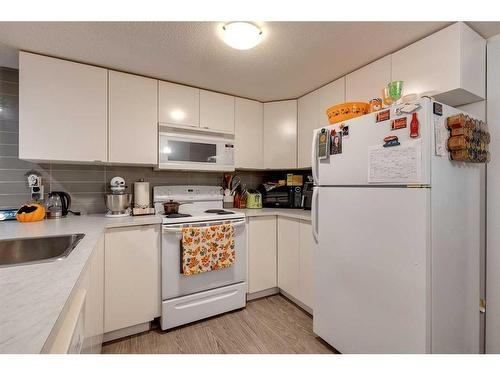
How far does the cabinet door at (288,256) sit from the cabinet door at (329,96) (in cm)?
100

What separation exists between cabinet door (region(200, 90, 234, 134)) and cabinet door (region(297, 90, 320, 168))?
71 cm

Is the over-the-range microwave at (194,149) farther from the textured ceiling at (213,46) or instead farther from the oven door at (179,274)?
the oven door at (179,274)

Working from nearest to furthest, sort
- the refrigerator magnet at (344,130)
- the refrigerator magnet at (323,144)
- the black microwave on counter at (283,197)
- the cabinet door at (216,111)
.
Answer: the refrigerator magnet at (344,130) → the refrigerator magnet at (323,144) → the cabinet door at (216,111) → the black microwave on counter at (283,197)

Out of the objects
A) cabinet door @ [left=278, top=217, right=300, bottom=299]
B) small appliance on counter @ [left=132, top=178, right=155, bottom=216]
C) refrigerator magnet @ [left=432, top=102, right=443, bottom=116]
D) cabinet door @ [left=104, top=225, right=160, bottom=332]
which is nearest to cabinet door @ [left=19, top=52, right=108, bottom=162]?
small appliance on counter @ [left=132, top=178, right=155, bottom=216]

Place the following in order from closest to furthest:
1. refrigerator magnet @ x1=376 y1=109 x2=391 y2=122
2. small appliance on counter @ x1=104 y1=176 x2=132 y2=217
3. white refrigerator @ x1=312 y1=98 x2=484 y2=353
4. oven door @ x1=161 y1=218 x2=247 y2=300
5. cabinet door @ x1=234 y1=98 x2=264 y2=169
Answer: white refrigerator @ x1=312 y1=98 x2=484 y2=353
refrigerator magnet @ x1=376 y1=109 x2=391 y2=122
oven door @ x1=161 y1=218 x2=247 y2=300
small appliance on counter @ x1=104 y1=176 x2=132 y2=217
cabinet door @ x1=234 y1=98 x2=264 y2=169

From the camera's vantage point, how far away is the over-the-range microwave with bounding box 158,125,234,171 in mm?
2117

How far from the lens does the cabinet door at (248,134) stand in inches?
98.9

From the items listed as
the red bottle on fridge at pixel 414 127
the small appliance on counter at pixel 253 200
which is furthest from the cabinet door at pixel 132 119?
the red bottle on fridge at pixel 414 127

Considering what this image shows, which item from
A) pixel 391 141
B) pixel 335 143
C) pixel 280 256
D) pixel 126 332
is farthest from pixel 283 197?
pixel 126 332

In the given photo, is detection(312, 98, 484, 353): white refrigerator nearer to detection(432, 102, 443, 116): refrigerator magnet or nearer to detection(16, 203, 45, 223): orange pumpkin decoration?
detection(432, 102, 443, 116): refrigerator magnet

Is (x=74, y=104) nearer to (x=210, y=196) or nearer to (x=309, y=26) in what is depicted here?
(x=210, y=196)

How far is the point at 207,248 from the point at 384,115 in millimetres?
1530

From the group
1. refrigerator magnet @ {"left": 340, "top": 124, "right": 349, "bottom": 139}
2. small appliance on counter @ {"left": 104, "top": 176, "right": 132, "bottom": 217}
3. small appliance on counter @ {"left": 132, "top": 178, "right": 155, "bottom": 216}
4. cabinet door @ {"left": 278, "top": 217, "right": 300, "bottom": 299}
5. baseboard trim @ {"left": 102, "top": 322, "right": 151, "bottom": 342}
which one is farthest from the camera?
cabinet door @ {"left": 278, "top": 217, "right": 300, "bottom": 299}

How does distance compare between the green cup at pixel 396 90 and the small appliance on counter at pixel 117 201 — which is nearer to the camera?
the green cup at pixel 396 90
